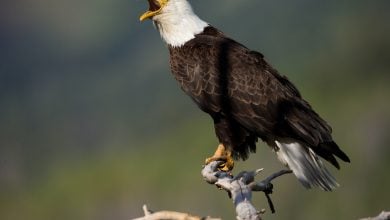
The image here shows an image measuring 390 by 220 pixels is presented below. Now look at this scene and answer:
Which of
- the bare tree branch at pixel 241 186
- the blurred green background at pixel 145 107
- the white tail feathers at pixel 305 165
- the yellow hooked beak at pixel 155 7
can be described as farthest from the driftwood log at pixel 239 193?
the blurred green background at pixel 145 107

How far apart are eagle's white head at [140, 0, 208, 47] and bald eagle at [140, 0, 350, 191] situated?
1 cm

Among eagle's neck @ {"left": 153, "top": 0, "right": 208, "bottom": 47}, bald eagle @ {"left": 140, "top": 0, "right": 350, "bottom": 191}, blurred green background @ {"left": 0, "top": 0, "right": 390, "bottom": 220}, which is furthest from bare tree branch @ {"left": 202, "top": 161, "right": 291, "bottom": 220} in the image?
blurred green background @ {"left": 0, "top": 0, "right": 390, "bottom": 220}

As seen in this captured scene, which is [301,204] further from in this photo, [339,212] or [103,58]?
[103,58]

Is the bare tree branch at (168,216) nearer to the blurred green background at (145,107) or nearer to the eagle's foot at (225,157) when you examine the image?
the eagle's foot at (225,157)

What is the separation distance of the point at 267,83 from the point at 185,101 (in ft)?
312

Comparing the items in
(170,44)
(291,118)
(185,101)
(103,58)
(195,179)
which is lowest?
(291,118)

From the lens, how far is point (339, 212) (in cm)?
6944

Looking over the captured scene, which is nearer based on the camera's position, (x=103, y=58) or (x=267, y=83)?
(x=267, y=83)

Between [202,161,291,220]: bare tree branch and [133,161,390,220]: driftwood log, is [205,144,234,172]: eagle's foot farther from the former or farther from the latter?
[133,161,390,220]: driftwood log

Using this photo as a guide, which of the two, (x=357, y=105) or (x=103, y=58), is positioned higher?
(x=103, y=58)

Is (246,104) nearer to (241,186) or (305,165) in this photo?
(305,165)

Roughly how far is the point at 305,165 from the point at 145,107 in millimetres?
107906

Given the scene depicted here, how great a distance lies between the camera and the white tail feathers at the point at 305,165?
7730 millimetres

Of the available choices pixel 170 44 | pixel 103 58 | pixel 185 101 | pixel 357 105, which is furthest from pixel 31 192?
pixel 170 44
